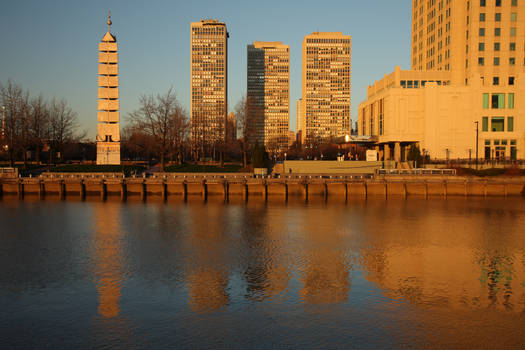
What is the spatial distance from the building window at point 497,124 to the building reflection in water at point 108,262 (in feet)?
232

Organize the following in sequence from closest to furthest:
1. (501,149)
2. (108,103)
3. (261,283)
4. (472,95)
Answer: (261,283) < (108,103) < (501,149) < (472,95)

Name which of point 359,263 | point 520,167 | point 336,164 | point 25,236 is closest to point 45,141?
point 336,164

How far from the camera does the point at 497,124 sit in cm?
8306

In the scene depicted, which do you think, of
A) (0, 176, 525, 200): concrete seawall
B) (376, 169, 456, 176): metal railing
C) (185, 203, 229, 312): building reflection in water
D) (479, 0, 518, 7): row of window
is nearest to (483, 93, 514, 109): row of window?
(479, 0, 518, 7): row of window

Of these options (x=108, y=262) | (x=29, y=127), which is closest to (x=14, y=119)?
(x=29, y=127)

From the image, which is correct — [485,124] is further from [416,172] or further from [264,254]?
[264,254]

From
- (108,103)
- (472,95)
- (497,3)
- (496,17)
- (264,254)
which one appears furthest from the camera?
(496,17)

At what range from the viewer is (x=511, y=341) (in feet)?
Result: 46.9

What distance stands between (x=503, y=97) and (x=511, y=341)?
80.1m

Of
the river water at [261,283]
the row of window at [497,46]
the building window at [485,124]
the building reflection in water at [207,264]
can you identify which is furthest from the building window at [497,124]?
the building reflection in water at [207,264]

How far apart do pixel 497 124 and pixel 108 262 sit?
79.7 meters

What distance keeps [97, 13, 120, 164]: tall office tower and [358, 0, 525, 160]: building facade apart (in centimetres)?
5201

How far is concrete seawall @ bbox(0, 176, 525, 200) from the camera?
56062mm

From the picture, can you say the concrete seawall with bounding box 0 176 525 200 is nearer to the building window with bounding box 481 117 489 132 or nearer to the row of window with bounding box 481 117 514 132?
the building window with bounding box 481 117 489 132
